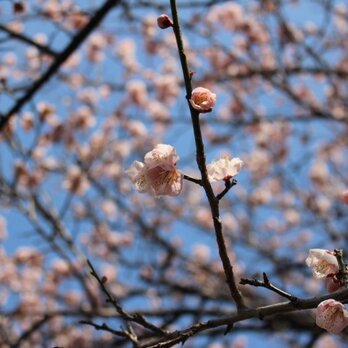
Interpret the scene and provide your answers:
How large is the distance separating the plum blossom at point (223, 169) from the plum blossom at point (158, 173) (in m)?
0.11

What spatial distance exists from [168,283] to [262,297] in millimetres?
1084

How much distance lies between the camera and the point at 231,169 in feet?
5.65

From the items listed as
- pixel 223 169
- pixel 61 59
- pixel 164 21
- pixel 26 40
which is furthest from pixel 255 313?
pixel 26 40

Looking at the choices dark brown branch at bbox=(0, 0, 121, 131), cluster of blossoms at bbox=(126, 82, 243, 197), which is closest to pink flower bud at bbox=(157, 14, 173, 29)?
cluster of blossoms at bbox=(126, 82, 243, 197)

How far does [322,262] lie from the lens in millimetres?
1717

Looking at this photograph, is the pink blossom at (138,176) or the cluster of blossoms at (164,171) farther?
the pink blossom at (138,176)

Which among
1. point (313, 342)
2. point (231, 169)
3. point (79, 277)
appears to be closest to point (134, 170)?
point (231, 169)

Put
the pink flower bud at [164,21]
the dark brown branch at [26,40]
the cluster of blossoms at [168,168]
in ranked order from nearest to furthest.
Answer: the cluster of blossoms at [168,168] < the pink flower bud at [164,21] < the dark brown branch at [26,40]

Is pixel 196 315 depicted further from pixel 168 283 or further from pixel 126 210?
pixel 126 210

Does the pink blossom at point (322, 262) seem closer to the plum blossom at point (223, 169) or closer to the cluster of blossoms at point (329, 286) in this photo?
the cluster of blossoms at point (329, 286)

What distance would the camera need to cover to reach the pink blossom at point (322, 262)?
1687mm

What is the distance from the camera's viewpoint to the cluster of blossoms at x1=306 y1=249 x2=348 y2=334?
5.03ft

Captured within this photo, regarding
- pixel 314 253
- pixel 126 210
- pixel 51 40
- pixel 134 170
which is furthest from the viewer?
pixel 126 210

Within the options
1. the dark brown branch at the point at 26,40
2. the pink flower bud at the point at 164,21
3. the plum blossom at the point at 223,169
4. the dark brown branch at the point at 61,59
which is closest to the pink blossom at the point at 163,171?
the plum blossom at the point at 223,169
